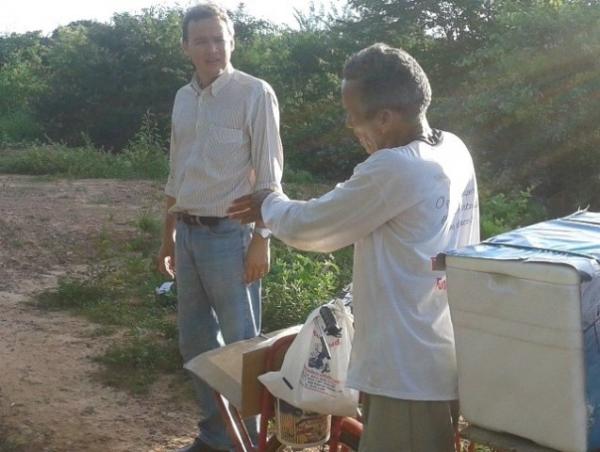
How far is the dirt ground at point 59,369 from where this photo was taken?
183 inches

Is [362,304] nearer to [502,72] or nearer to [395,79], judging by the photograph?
[395,79]

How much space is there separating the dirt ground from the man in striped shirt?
119 centimetres

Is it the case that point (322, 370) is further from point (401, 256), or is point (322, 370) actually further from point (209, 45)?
point (209, 45)

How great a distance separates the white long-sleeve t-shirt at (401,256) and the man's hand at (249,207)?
324 mm

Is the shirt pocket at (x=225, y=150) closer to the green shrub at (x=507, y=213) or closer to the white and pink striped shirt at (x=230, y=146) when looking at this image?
the white and pink striped shirt at (x=230, y=146)

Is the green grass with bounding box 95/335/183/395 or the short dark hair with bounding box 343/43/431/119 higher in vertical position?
the short dark hair with bounding box 343/43/431/119

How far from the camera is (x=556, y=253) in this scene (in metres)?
2.18

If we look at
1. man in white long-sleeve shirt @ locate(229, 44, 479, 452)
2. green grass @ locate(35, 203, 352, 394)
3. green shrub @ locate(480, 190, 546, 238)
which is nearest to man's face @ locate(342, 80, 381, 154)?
man in white long-sleeve shirt @ locate(229, 44, 479, 452)

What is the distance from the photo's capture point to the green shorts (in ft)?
7.93

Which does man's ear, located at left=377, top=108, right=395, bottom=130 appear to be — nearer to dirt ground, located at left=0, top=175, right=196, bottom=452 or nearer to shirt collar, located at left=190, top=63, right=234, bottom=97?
shirt collar, located at left=190, top=63, right=234, bottom=97

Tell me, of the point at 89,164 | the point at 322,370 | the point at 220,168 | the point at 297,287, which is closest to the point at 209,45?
the point at 220,168

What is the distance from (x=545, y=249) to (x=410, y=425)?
581 millimetres

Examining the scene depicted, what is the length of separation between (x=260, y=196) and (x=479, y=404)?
2.94 feet

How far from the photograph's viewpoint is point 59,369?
5.57 meters
